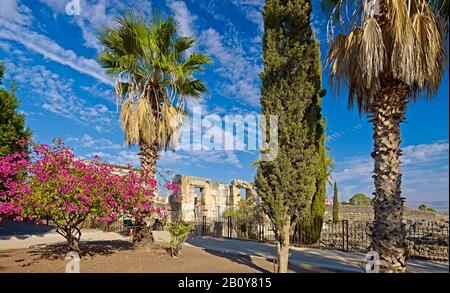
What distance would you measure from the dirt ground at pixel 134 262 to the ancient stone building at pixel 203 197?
8.74 metres

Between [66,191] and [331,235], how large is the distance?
1220 centimetres

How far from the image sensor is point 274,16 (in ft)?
23.7

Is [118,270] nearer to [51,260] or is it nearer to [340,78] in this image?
[51,260]

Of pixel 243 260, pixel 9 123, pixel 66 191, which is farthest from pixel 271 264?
pixel 9 123

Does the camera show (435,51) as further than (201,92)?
No

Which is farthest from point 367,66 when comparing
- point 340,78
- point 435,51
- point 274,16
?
point 274,16

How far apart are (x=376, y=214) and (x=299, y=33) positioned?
13.3ft

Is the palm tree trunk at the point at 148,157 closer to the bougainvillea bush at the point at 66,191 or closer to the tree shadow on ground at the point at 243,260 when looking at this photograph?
the bougainvillea bush at the point at 66,191

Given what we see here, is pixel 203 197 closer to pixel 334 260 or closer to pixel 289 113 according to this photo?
pixel 334 260

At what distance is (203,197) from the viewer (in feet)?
75.4

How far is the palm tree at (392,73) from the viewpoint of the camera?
18.2 feet

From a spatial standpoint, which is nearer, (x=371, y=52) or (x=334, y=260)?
(x=371, y=52)
